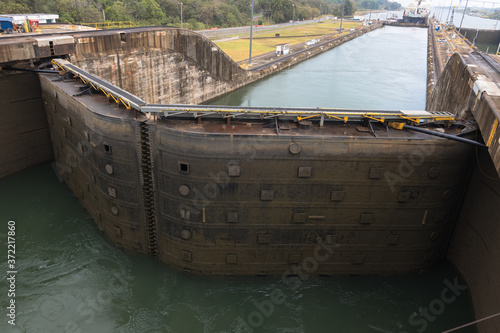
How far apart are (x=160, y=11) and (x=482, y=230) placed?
3052 inches

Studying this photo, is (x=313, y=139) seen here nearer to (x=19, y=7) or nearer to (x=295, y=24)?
(x=19, y=7)

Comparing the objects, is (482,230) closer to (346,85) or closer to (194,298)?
(194,298)

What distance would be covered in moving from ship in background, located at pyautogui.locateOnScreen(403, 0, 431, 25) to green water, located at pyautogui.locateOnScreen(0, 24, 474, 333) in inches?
6612

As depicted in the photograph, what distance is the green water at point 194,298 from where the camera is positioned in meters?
13.6

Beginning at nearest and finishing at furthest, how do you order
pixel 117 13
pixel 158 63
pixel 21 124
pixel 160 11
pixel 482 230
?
pixel 482 230, pixel 21 124, pixel 158 63, pixel 117 13, pixel 160 11

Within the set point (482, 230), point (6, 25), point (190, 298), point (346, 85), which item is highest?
point (6, 25)

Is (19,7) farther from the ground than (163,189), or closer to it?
farther from the ground

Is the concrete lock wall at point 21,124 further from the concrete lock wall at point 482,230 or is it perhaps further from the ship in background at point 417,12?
the ship in background at point 417,12

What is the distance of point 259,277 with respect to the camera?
15445 mm

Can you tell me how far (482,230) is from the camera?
46.3 feet

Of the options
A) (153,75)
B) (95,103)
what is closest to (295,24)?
(153,75)

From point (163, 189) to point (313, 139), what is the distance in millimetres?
6397

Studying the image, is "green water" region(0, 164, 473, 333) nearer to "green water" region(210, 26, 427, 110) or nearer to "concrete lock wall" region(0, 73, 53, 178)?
"concrete lock wall" region(0, 73, 53, 178)

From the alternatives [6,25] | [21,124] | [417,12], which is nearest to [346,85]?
[21,124]
